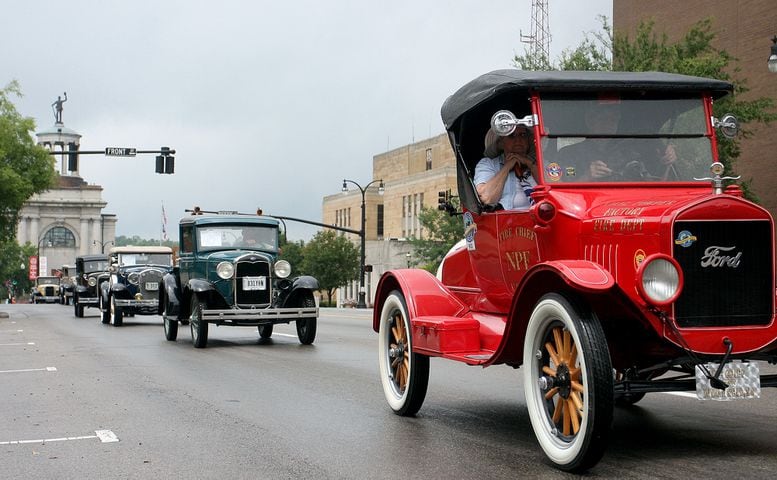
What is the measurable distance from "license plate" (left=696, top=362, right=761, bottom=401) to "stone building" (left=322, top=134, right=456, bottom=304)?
80.8 meters

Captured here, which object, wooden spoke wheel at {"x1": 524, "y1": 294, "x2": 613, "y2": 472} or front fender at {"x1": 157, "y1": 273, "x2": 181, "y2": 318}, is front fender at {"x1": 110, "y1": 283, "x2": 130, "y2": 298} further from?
wooden spoke wheel at {"x1": 524, "y1": 294, "x2": 613, "y2": 472}

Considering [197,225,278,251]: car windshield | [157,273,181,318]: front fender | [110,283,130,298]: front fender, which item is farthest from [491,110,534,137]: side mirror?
[110,283,130,298]: front fender

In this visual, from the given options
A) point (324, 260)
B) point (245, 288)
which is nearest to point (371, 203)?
point (324, 260)

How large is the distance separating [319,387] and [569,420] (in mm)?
5306

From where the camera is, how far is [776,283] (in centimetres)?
593

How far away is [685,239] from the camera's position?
5.79 metres

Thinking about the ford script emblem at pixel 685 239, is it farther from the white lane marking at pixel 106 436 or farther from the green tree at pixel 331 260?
the green tree at pixel 331 260

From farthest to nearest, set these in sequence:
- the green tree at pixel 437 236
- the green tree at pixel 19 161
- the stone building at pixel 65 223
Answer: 1. the stone building at pixel 65 223
2. the green tree at pixel 437 236
3. the green tree at pixel 19 161

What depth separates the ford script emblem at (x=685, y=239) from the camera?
5781 mm

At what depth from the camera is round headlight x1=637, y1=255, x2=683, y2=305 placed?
18.7ft

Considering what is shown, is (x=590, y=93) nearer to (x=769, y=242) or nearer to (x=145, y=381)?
(x=769, y=242)

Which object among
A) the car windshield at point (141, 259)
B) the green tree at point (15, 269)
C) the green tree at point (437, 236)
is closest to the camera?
the car windshield at point (141, 259)

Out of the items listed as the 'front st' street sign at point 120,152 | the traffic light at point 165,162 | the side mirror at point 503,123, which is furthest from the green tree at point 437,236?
the side mirror at point 503,123

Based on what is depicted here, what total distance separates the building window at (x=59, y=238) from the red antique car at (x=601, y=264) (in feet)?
482
